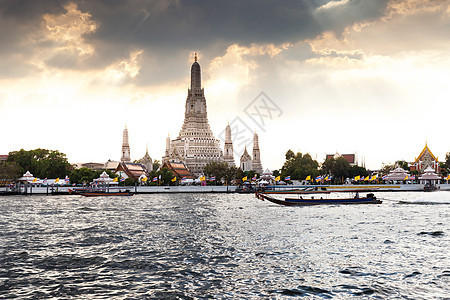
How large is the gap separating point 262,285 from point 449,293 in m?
6.26

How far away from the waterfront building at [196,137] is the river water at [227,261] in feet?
477

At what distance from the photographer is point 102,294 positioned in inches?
573

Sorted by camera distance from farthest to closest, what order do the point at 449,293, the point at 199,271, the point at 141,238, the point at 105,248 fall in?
the point at 141,238 → the point at 105,248 → the point at 199,271 → the point at 449,293

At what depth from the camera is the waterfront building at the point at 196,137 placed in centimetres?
17950

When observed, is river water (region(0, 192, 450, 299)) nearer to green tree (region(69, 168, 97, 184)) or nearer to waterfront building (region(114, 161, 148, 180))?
green tree (region(69, 168, 97, 184))

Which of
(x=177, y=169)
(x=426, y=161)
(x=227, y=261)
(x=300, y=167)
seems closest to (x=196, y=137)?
(x=177, y=169)

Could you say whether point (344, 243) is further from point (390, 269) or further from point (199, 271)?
point (199, 271)

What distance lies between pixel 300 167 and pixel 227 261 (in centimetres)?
11183

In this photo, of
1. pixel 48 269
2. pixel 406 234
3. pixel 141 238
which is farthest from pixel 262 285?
pixel 406 234

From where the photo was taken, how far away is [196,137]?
185250mm

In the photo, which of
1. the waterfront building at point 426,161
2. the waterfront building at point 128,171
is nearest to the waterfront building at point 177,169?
the waterfront building at point 128,171

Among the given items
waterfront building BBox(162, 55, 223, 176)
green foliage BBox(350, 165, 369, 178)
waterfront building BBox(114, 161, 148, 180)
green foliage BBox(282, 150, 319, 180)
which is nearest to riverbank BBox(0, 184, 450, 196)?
green foliage BBox(282, 150, 319, 180)

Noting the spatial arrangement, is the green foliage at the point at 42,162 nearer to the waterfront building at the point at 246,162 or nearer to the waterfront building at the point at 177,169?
the waterfront building at the point at 177,169

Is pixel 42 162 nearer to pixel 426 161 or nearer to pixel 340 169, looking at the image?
pixel 340 169
